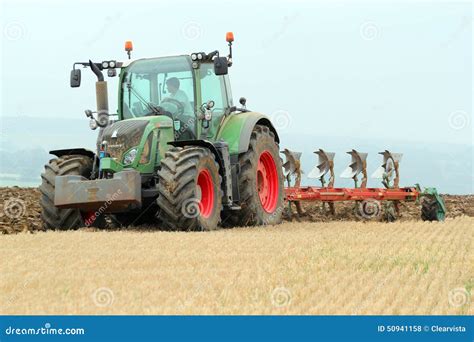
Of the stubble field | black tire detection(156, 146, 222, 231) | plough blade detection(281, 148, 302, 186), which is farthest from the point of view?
plough blade detection(281, 148, 302, 186)

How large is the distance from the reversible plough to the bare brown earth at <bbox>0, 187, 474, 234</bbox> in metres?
0.36

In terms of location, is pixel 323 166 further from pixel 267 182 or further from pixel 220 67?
pixel 220 67

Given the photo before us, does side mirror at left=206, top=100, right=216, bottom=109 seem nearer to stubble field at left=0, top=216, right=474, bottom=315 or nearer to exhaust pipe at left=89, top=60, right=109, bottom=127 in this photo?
exhaust pipe at left=89, top=60, right=109, bottom=127

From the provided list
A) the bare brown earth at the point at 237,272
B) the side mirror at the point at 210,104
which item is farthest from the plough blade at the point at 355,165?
the side mirror at the point at 210,104

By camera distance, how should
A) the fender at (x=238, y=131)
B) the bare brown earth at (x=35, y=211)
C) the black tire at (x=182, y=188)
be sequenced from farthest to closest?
the bare brown earth at (x=35, y=211) < the fender at (x=238, y=131) < the black tire at (x=182, y=188)

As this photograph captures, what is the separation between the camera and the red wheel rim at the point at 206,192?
38.4ft

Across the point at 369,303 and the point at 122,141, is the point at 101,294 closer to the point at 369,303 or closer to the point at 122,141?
the point at 369,303

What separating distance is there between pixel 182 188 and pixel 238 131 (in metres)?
1.96

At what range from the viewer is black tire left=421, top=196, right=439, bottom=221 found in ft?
52.0

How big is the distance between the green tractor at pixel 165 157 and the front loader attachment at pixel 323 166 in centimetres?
236

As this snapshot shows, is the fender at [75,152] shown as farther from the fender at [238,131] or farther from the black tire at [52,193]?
the fender at [238,131]

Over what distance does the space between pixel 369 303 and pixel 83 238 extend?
513 centimetres

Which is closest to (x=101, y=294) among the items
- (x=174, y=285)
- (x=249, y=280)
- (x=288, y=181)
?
(x=174, y=285)

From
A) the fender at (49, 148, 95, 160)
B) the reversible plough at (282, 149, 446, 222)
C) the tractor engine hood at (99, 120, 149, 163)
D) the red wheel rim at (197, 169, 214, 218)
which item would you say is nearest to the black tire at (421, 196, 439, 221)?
the reversible plough at (282, 149, 446, 222)
